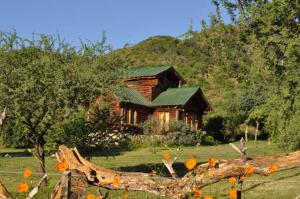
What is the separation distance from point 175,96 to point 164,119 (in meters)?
3.16

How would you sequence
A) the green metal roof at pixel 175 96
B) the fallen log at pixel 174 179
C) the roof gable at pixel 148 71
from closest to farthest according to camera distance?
the fallen log at pixel 174 179 → the green metal roof at pixel 175 96 → the roof gable at pixel 148 71

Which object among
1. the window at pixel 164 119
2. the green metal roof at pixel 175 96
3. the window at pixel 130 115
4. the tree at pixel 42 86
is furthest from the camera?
the green metal roof at pixel 175 96

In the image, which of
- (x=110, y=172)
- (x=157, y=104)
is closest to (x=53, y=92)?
(x=110, y=172)

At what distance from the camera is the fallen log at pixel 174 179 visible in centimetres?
573

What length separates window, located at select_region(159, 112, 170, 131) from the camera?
37.0m

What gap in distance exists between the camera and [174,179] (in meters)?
5.73

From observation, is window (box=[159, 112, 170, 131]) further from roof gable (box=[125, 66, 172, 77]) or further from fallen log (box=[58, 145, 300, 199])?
fallen log (box=[58, 145, 300, 199])

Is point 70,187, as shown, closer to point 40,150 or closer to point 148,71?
point 40,150

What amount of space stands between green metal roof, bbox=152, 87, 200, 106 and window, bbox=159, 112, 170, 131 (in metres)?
0.97

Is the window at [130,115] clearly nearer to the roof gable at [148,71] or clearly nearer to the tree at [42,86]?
the roof gable at [148,71]

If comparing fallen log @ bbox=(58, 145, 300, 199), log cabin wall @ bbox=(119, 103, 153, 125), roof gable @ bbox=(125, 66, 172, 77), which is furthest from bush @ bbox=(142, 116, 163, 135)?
fallen log @ bbox=(58, 145, 300, 199)

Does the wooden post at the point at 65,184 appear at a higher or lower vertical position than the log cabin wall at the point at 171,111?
lower

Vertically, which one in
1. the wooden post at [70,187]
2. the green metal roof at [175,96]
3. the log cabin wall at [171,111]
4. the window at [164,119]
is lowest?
the wooden post at [70,187]

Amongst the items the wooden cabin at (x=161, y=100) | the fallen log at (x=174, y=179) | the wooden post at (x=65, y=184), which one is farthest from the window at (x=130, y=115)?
the wooden post at (x=65, y=184)
